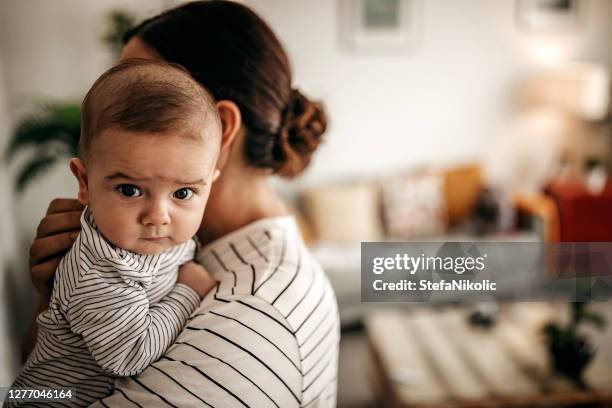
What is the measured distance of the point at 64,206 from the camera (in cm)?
60

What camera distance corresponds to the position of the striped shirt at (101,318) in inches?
20.0

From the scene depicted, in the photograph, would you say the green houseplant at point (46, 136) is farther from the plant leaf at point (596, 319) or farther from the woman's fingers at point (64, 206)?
the plant leaf at point (596, 319)

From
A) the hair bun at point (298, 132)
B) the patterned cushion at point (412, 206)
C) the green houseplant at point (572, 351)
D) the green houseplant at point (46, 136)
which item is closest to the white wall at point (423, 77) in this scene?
the patterned cushion at point (412, 206)

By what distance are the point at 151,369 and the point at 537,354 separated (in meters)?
1.91

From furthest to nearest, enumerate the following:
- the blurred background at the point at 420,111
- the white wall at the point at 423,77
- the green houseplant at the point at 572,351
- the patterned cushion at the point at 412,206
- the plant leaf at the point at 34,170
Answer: the white wall at the point at 423,77
the patterned cushion at the point at 412,206
the blurred background at the point at 420,111
the plant leaf at the point at 34,170
the green houseplant at the point at 572,351

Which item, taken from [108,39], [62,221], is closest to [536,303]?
[108,39]

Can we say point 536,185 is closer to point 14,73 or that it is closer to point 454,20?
point 454,20

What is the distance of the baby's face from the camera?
0.47 metres

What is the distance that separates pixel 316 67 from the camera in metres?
3.34

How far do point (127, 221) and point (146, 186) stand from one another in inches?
1.5

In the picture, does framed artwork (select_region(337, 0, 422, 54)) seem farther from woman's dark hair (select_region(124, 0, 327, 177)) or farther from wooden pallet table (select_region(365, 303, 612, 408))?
woman's dark hair (select_region(124, 0, 327, 177))

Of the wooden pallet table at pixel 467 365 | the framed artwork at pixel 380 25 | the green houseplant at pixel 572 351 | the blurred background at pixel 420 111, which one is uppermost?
the framed artwork at pixel 380 25

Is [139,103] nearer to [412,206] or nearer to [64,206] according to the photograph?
[64,206]

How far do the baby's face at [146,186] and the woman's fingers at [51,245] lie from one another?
71 millimetres
